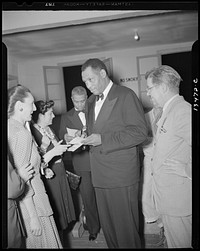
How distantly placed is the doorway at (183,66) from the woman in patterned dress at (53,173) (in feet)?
1.61

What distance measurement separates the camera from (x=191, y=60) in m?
0.97

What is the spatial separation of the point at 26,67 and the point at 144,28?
19.3 inches

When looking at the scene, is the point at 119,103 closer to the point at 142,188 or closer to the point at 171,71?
the point at 171,71

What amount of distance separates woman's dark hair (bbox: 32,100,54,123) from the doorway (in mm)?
469

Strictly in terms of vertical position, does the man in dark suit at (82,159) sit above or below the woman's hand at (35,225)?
above

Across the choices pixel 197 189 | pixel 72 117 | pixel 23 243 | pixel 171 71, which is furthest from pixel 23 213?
pixel 171 71

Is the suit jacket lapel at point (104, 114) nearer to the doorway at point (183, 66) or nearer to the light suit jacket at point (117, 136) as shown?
the light suit jacket at point (117, 136)

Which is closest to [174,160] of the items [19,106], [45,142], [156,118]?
[156,118]

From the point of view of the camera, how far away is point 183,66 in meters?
0.97

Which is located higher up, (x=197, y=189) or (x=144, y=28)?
(x=144, y=28)

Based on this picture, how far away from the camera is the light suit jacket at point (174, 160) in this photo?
0.92 m

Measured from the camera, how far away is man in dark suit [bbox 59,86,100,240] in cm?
96

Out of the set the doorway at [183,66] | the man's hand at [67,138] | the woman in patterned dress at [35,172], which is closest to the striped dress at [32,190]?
the woman in patterned dress at [35,172]
